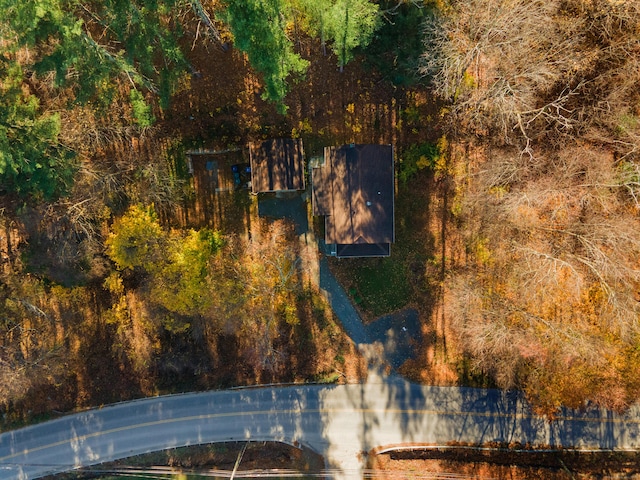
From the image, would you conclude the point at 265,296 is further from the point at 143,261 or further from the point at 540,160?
the point at 540,160

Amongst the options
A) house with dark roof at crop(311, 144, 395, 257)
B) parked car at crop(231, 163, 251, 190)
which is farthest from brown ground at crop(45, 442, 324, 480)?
parked car at crop(231, 163, 251, 190)

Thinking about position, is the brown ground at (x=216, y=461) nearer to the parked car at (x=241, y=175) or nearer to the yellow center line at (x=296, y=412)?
the yellow center line at (x=296, y=412)

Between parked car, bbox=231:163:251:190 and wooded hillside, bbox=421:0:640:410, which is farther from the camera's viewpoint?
parked car, bbox=231:163:251:190

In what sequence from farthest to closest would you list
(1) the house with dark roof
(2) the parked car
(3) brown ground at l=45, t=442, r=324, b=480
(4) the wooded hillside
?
1. (3) brown ground at l=45, t=442, r=324, b=480
2. (2) the parked car
3. (1) the house with dark roof
4. (4) the wooded hillside

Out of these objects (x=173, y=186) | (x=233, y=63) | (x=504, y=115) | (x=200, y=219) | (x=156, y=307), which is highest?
(x=233, y=63)

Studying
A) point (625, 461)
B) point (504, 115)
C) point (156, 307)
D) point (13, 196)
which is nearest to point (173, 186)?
point (156, 307)

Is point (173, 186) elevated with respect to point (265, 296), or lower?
elevated

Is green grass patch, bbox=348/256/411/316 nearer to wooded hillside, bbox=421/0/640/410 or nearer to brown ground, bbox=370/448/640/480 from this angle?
wooded hillside, bbox=421/0/640/410

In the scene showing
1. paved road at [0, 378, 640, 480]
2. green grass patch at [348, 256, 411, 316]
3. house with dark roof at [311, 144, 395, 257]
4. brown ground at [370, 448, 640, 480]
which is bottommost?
brown ground at [370, 448, 640, 480]
